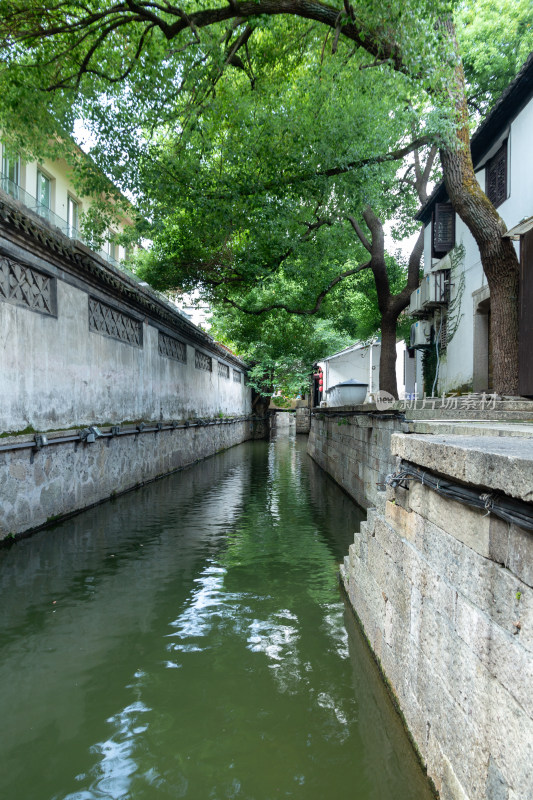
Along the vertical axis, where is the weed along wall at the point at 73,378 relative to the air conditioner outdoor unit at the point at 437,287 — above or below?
below

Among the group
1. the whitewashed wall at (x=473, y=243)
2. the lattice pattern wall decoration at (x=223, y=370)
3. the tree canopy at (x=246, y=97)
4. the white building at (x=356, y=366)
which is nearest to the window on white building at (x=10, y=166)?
the tree canopy at (x=246, y=97)

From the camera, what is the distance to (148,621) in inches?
212

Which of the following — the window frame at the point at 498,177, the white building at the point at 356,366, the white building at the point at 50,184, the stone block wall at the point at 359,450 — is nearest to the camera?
the stone block wall at the point at 359,450

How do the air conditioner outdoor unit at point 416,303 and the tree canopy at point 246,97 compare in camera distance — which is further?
the air conditioner outdoor unit at point 416,303

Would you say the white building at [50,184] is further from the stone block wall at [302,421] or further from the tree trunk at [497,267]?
the stone block wall at [302,421]

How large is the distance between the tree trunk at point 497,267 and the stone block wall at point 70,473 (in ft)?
23.9

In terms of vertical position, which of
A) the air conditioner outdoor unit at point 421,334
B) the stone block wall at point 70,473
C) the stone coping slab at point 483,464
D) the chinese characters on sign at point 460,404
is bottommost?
the stone block wall at point 70,473

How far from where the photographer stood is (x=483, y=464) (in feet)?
8.14

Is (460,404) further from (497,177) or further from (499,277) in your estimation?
(497,177)

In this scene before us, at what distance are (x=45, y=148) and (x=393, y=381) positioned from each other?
1010cm

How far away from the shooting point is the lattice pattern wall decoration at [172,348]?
15.9 m

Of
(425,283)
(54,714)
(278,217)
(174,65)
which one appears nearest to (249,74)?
(174,65)

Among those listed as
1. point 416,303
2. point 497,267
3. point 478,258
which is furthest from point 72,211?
point 497,267

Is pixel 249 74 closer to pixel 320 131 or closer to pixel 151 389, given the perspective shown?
pixel 320 131
